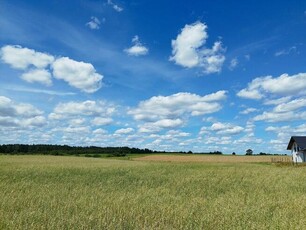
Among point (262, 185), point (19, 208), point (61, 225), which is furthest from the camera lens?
point (262, 185)

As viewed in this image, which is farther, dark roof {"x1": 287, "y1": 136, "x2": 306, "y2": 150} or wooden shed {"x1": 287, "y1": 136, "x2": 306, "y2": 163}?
wooden shed {"x1": 287, "y1": 136, "x2": 306, "y2": 163}

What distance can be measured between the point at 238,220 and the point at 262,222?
63 centimetres

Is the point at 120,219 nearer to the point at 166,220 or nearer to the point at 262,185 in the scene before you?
the point at 166,220

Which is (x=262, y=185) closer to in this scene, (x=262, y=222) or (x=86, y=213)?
(x=262, y=222)

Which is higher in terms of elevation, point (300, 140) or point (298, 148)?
point (300, 140)

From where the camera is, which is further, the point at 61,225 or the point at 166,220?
the point at 166,220

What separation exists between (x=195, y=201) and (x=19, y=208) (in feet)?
19.4

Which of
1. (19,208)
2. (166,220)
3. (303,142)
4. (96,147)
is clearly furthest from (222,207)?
(96,147)

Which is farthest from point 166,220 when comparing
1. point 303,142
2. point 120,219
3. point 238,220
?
point 303,142

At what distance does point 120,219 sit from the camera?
8.56 m

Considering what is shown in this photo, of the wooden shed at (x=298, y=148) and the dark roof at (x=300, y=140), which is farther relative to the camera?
the wooden shed at (x=298, y=148)

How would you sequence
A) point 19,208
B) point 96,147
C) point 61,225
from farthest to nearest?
point 96,147 < point 19,208 < point 61,225

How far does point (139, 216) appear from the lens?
909 centimetres

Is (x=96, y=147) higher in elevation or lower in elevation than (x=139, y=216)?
higher
